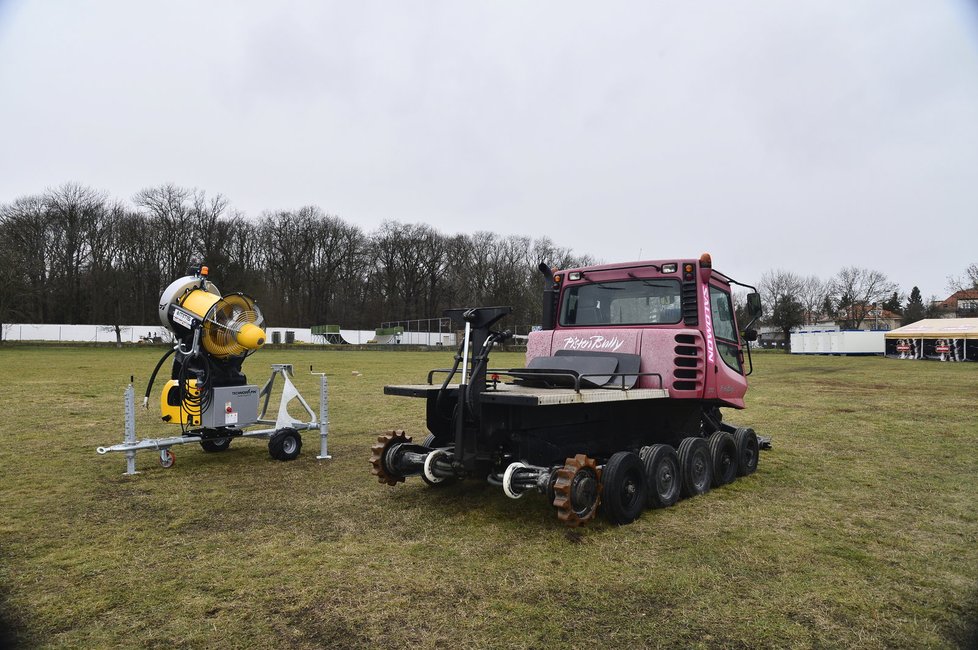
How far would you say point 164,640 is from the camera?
348cm

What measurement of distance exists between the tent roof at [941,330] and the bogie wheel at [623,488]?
163 ft

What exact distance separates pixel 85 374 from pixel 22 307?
31.0 meters

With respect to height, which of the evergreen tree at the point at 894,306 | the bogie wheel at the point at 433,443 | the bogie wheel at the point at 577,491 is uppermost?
the evergreen tree at the point at 894,306

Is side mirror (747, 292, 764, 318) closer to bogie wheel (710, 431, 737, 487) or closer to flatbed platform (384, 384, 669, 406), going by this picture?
bogie wheel (710, 431, 737, 487)

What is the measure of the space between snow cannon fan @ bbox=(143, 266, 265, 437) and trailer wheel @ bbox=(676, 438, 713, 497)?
5800 millimetres

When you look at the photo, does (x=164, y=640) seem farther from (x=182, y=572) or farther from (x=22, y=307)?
(x=22, y=307)

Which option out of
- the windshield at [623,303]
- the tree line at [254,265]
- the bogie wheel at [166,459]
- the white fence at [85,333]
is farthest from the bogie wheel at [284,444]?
the white fence at [85,333]

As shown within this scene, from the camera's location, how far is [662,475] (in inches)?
250

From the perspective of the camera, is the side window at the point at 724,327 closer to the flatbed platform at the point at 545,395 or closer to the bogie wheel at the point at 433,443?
the flatbed platform at the point at 545,395

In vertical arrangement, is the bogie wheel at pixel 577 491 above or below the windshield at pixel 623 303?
below

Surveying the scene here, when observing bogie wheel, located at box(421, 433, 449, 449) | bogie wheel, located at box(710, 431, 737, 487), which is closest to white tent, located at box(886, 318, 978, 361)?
bogie wheel, located at box(710, 431, 737, 487)

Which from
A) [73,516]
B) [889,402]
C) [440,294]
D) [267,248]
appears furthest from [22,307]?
[889,402]

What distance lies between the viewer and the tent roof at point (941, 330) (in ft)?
147

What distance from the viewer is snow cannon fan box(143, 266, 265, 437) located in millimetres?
8383
